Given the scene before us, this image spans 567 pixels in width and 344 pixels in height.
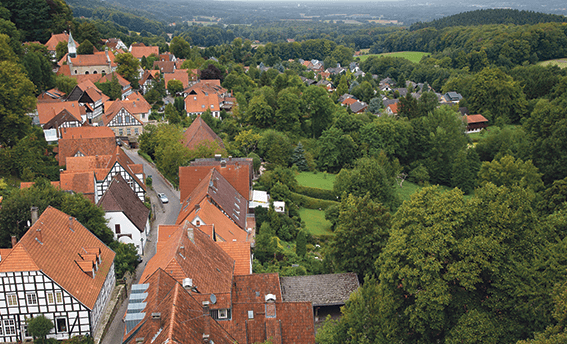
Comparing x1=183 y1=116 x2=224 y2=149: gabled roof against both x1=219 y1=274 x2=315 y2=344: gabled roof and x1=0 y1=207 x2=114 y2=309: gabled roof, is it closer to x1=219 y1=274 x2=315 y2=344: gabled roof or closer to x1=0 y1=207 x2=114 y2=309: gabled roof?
x1=0 y1=207 x2=114 y2=309: gabled roof

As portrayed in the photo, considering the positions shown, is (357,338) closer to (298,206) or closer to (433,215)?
(433,215)

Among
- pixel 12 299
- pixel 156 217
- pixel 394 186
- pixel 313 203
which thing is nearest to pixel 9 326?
pixel 12 299

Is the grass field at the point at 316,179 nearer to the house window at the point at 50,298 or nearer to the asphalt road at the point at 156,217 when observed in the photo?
the asphalt road at the point at 156,217

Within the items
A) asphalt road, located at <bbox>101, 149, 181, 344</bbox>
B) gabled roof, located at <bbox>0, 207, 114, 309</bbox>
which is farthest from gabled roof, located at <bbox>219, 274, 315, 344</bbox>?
gabled roof, located at <bbox>0, 207, 114, 309</bbox>

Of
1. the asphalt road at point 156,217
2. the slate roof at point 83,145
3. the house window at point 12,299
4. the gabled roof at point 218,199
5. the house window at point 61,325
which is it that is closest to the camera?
the house window at point 12,299

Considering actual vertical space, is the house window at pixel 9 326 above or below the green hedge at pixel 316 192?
above

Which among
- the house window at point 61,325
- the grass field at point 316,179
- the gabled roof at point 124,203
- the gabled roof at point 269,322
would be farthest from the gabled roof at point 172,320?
the grass field at point 316,179

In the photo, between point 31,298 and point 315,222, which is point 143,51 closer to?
point 315,222
